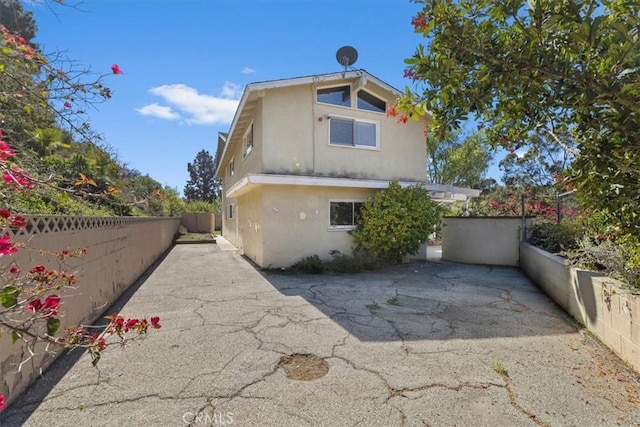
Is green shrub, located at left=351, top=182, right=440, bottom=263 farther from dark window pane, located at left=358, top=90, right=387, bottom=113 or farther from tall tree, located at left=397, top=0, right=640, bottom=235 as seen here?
tall tree, located at left=397, top=0, right=640, bottom=235

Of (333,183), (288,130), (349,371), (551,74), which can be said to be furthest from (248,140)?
(551,74)

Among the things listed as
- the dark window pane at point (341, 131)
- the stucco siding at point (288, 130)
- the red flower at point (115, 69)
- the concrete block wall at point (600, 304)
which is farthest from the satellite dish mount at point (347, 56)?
the red flower at point (115, 69)

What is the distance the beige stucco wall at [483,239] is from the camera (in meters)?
11.8

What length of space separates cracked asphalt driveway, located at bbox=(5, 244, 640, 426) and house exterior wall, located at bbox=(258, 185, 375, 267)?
3802 mm

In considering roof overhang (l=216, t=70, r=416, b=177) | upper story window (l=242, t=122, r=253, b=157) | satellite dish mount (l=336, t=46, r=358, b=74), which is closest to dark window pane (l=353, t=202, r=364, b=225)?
roof overhang (l=216, t=70, r=416, b=177)

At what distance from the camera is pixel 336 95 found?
12.0 m

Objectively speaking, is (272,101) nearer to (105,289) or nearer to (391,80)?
(391,80)

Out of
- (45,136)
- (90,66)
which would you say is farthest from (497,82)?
(45,136)

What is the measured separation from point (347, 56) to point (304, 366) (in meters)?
10.8

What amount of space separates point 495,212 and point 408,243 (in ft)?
23.6

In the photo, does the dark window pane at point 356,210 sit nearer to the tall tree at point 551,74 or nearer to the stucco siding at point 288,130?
the stucco siding at point 288,130

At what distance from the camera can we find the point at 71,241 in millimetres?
4902

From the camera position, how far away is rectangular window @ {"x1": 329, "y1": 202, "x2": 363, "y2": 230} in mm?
11805

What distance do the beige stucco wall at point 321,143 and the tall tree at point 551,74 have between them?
25.2 ft
